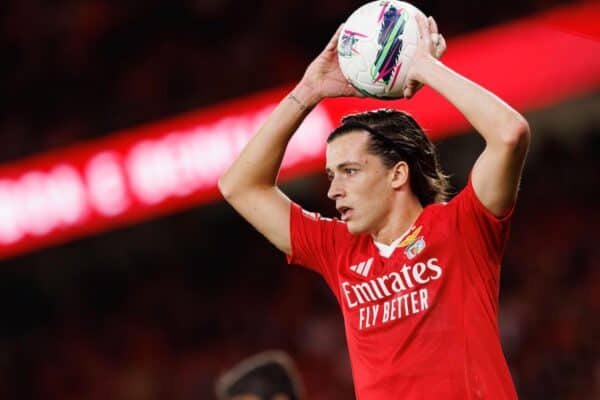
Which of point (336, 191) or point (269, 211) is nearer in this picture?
point (336, 191)

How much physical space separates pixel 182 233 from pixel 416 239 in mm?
6965

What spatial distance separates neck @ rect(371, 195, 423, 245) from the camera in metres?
2.95

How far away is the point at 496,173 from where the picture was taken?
106 inches

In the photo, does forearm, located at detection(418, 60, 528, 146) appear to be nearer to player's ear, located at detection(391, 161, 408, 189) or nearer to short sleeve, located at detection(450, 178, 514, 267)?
short sleeve, located at detection(450, 178, 514, 267)

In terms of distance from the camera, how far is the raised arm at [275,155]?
10.4 feet

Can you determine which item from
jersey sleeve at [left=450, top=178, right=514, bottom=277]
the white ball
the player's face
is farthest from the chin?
the white ball

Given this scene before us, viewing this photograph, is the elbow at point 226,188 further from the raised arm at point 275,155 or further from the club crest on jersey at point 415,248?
the club crest on jersey at point 415,248

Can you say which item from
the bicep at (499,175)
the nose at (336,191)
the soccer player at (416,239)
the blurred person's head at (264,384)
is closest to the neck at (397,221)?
the soccer player at (416,239)

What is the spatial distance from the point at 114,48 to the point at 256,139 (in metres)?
7.35

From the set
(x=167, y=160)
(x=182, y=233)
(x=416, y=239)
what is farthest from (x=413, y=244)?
(x=182, y=233)

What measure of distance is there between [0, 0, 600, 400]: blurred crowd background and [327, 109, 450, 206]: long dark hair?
4.90 metres

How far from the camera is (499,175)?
268cm

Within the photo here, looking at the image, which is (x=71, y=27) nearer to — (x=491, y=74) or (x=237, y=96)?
(x=237, y=96)

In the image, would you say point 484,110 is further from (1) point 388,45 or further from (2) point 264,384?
(2) point 264,384
